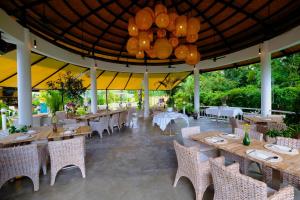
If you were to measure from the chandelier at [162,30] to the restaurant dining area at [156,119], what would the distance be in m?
0.02

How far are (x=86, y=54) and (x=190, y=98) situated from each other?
7.76 m

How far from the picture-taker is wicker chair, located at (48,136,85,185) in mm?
2973

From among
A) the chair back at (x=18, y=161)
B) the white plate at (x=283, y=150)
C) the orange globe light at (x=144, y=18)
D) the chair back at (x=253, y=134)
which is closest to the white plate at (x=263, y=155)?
the white plate at (x=283, y=150)

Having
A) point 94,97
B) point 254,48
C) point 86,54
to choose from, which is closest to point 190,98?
point 254,48

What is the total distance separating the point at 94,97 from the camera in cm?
884

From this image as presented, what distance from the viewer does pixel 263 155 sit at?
2.21 metres

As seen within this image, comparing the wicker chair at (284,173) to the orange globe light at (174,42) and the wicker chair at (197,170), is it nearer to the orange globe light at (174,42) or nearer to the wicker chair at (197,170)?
the wicker chair at (197,170)

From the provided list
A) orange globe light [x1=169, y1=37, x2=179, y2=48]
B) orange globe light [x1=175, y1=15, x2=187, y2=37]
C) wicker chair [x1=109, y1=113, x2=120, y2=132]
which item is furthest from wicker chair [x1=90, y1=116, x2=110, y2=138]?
orange globe light [x1=175, y1=15, x2=187, y2=37]

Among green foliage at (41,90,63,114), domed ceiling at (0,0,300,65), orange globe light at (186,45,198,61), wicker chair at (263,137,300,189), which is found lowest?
wicker chair at (263,137,300,189)

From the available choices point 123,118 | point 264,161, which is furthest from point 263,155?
point 123,118

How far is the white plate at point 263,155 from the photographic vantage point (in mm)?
2075

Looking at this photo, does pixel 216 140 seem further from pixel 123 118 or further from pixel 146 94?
pixel 146 94

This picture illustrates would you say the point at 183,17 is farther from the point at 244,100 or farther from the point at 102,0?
the point at 244,100

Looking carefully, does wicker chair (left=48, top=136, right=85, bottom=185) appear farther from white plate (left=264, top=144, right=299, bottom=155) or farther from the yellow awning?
the yellow awning
